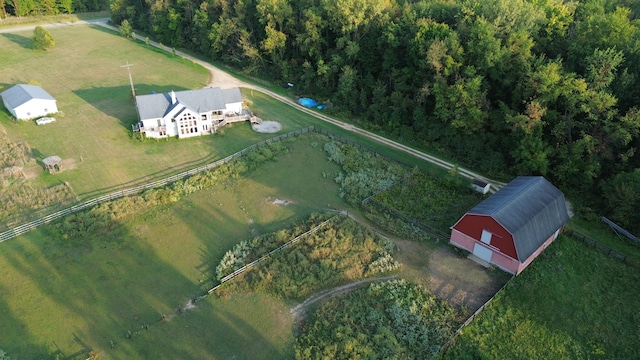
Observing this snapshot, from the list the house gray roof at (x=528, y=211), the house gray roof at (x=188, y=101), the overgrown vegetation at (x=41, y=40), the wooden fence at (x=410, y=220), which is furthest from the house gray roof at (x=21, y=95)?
the house gray roof at (x=528, y=211)

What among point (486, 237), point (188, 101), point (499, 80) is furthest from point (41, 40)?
point (486, 237)

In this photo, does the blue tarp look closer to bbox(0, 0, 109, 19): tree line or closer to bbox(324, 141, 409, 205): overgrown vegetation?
bbox(324, 141, 409, 205): overgrown vegetation

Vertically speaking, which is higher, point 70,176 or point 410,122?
point 410,122

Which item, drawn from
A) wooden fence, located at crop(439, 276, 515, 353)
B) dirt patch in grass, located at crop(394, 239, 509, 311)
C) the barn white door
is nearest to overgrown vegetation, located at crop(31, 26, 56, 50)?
dirt patch in grass, located at crop(394, 239, 509, 311)

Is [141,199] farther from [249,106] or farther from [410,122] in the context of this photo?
[410,122]

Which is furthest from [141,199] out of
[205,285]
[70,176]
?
[205,285]

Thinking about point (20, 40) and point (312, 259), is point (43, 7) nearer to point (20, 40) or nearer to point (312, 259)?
point (20, 40)
